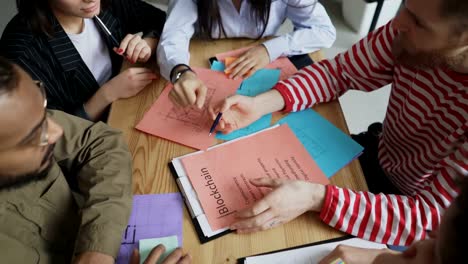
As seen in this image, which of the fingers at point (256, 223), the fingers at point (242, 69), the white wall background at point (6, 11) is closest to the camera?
the fingers at point (256, 223)

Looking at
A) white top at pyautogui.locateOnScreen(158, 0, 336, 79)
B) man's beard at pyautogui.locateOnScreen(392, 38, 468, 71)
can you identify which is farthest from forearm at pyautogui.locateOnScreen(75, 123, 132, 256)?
man's beard at pyautogui.locateOnScreen(392, 38, 468, 71)

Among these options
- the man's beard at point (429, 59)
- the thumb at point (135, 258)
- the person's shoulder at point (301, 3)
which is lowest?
the thumb at point (135, 258)

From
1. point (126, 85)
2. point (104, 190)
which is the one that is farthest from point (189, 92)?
point (104, 190)

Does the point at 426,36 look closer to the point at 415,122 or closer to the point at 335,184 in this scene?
the point at 415,122

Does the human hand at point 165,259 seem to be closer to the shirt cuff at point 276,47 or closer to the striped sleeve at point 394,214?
the striped sleeve at point 394,214

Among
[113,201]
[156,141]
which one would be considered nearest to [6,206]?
[113,201]

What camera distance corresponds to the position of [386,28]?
3.10ft

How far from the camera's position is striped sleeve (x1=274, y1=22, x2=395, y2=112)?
96cm

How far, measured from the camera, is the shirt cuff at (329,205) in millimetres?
736

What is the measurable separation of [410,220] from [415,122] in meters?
0.28

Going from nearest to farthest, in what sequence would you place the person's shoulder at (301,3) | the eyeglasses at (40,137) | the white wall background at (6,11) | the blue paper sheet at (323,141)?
Answer: the eyeglasses at (40,137), the blue paper sheet at (323,141), the person's shoulder at (301,3), the white wall background at (6,11)

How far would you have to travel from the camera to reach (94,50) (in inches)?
47.2

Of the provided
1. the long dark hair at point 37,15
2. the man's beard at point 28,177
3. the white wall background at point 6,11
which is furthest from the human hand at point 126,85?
the white wall background at point 6,11

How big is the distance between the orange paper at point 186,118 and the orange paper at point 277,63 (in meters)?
0.10
